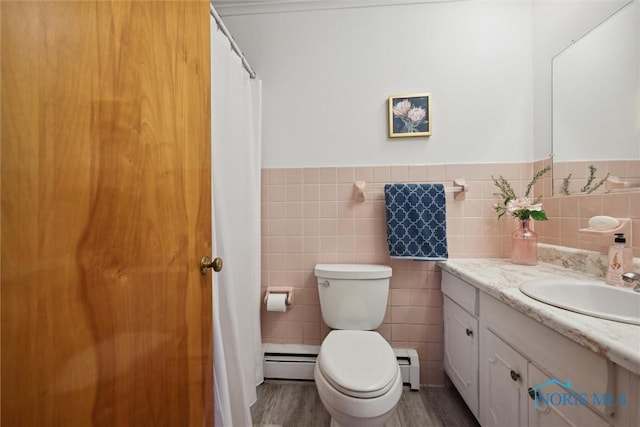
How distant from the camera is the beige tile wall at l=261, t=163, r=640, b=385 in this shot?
61.6 inches

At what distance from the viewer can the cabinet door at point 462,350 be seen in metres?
1.19

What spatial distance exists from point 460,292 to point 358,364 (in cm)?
64

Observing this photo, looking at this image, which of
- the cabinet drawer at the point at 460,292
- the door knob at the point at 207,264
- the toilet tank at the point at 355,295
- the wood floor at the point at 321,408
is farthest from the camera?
the toilet tank at the point at 355,295

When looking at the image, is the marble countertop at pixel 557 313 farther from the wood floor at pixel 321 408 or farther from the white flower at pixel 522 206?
the wood floor at pixel 321 408

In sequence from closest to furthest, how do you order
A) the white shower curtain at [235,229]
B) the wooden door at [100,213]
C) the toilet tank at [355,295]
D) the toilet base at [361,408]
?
the wooden door at [100,213]
the toilet base at [361,408]
the white shower curtain at [235,229]
the toilet tank at [355,295]

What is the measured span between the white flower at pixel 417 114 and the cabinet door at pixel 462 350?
1.05m

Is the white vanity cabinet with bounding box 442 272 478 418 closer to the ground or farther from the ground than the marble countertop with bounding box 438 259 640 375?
closer to the ground

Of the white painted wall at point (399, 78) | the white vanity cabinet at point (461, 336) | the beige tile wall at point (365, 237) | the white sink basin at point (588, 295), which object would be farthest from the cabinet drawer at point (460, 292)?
the white painted wall at point (399, 78)

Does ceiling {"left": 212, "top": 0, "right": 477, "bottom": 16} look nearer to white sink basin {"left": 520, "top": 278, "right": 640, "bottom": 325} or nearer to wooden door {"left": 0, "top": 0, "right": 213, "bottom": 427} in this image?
wooden door {"left": 0, "top": 0, "right": 213, "bottom": 427}

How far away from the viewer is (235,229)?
1.24 meters

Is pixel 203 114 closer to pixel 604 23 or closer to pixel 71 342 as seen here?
pixel 71 342

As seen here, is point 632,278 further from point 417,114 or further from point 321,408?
point 321,408

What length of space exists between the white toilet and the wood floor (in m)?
0.27

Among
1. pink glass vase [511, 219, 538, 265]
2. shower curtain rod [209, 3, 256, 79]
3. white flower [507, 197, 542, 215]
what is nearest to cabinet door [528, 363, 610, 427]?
pink glass vase [511, 219, 538, 265]
